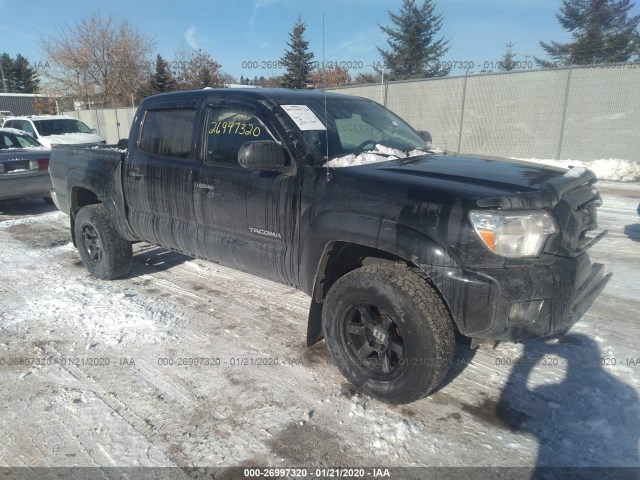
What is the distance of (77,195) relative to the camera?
17.6ft

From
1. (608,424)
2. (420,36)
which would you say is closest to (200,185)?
(608,424)

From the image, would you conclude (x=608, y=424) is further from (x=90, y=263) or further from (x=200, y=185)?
(x=90, y=263)

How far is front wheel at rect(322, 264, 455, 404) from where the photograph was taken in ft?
8.67

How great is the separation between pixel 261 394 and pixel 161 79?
1453 inches

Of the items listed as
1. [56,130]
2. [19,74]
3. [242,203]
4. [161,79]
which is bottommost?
[242,203]

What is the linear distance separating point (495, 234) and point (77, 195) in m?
4.78

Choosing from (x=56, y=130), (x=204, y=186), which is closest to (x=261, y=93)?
(x=204, y=186)

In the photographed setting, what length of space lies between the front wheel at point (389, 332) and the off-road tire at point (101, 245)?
288 cm

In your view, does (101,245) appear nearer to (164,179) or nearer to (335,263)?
(164,179)

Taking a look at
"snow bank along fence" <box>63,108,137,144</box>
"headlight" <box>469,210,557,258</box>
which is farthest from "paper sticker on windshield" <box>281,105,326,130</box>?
"snow bank along fence" <box>63,108,137,144</box>

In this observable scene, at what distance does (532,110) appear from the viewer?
13.5 meters

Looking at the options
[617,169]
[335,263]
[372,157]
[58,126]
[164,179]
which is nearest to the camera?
[335,263]

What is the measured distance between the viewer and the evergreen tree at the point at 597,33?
28.0m

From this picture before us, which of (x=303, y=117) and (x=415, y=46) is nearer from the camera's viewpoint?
(x=303, y=117)
